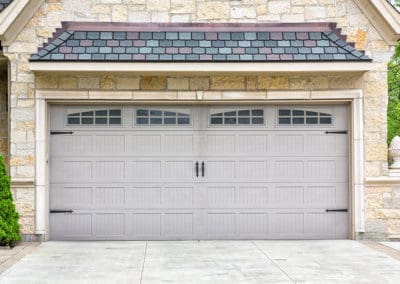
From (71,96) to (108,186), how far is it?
5.47ft

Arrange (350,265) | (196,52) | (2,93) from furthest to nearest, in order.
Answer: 1. (2,93)
2. (196,52)
3. (350,265)

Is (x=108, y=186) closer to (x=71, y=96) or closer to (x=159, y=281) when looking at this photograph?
(x=71, y=96)

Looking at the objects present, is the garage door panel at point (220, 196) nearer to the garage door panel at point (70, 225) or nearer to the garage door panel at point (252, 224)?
the garage door panel at point (252, 224)

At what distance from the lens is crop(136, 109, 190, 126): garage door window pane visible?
11438 mm

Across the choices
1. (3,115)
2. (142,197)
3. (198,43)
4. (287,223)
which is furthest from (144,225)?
(3,115)

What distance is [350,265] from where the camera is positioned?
8711 millimetres

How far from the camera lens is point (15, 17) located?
10.7 meters

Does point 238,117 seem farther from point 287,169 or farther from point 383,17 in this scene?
point 383,17

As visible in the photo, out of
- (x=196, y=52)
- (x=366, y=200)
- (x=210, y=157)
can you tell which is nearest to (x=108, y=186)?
(x=210, y=157)

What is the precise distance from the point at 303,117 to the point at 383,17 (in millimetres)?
2166

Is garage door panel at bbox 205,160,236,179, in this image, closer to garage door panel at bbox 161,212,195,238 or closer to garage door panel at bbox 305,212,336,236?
garage door panel at bbox 161,212,195,238

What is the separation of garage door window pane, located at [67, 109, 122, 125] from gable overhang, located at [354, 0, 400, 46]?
183 inches

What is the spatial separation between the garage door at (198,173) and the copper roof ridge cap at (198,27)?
1346 mm

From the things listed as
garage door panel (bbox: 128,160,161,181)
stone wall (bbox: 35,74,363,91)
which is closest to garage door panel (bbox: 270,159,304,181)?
stone wall (bbox: 35,74,363,91)
